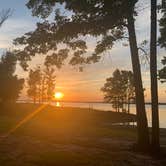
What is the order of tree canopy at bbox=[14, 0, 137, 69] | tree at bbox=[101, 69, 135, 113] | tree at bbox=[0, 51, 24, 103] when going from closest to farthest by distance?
tree canopy at bbox=[14, 0, 137, 69], tree at bbox=[0, 51, 24, 103], tree at bbox=[101, 69, 135, 113]

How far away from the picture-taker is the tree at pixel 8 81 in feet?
199

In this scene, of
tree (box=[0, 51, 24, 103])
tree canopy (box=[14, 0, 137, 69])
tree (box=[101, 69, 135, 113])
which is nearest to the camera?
tree canopy (box=[14, 0, 137, 69])

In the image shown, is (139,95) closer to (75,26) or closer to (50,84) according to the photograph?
(75,26)

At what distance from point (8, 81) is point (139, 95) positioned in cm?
4674

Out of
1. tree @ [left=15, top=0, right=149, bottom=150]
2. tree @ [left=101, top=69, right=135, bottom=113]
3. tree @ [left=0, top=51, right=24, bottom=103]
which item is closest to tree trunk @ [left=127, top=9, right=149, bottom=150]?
tree @ [left=15, top=0, right=149, bottom=150]

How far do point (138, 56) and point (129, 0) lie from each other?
2976mm

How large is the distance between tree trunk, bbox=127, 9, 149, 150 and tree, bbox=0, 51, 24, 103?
44637 millimetres

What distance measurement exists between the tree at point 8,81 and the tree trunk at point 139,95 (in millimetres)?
44637

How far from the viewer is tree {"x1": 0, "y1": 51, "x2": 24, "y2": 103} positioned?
6069 centimetres

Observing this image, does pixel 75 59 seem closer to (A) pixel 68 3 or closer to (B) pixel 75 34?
(B) pixel 75 34

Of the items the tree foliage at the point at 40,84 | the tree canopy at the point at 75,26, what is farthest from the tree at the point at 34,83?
the tree canopy at the point at 75,26

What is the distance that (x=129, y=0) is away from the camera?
16.8 m

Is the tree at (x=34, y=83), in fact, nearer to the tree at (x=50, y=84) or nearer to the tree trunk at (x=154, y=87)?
the tree at (x=50, y=84)

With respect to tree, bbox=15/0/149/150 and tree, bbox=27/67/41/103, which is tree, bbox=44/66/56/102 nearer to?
tree, bbox=27/67/41/103
